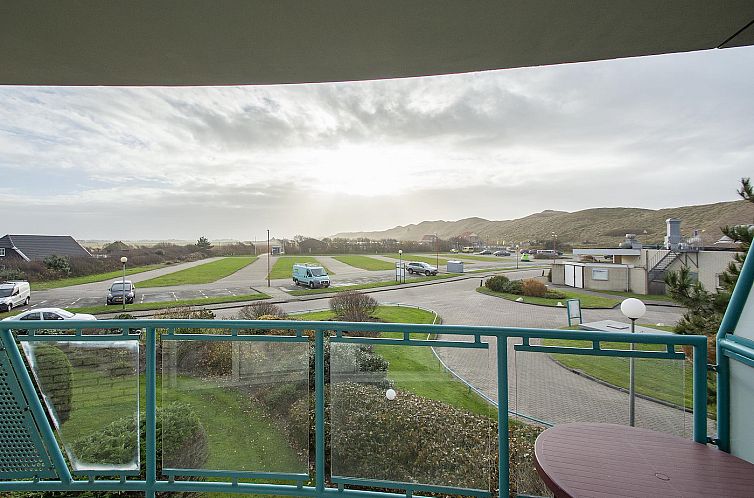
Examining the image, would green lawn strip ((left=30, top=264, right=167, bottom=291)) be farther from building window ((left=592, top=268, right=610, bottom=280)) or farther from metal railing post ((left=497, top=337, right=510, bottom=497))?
building window ((left=592, top=268, right=610, bottom=280))

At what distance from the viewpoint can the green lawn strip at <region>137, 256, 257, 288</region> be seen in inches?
274

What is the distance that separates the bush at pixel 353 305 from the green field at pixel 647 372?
630 cm

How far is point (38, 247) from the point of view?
19.1 ft

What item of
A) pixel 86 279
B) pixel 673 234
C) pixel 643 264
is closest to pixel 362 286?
pixel 86 279

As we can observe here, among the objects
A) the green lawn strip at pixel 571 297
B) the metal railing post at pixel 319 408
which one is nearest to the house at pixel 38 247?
the metal railing post at pixel 319 408

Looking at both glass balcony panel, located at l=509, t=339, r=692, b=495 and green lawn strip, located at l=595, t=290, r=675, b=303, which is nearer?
glass balcony panel, located at l=509, t=339, r=692, b=495

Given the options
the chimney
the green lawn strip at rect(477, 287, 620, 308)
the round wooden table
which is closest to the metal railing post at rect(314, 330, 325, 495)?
the round wooden table

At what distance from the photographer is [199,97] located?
7.04m

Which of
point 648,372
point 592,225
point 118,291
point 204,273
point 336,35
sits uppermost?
point 336,35

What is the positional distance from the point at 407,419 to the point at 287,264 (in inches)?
268

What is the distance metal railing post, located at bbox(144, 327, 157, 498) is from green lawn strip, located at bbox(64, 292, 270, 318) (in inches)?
240

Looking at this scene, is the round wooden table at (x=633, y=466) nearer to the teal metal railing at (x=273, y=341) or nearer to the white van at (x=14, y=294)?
the teal metal railing at (x=273, y=341)

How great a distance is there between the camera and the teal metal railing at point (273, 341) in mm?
1244

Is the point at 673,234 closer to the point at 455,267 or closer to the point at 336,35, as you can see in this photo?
the point at 455,267
